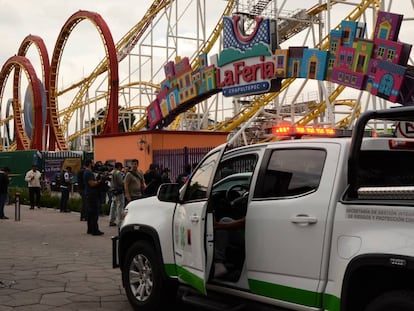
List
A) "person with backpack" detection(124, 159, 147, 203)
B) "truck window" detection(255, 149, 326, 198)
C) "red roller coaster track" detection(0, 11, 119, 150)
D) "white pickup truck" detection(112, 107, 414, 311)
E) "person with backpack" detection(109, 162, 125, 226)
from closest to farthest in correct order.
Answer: "white pickup truck" detection(112, 107, 414, 311)
"truck window" detection(255, 149, 326, 198)
"person with backpack" detection(124, 159, 147, 203)
"person with backpack" detection(109, 162, 125, 226)
"red roller coaster track" detection(0, 11, 119, 150)

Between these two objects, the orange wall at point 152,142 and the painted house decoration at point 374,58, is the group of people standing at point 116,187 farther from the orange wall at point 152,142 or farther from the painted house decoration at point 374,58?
the orange wall at point 152,142

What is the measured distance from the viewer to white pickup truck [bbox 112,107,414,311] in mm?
3545

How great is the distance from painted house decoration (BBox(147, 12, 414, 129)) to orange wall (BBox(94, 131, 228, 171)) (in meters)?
1.73

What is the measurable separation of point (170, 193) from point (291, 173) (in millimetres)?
1551

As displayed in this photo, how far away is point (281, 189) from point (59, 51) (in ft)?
114

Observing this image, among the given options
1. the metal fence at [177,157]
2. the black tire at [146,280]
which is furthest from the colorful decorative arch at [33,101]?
the black tire at [146,280]

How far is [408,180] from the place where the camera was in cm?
423

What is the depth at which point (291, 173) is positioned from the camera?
14.6ft

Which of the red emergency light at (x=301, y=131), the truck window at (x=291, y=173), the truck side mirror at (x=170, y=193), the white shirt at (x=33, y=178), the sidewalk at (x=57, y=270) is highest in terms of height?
the red emergency light at (x=301, y=131)

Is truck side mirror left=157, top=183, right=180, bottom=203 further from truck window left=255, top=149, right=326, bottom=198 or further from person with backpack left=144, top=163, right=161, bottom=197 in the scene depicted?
person with backpack left=144, top=163, right=161, bottom=197

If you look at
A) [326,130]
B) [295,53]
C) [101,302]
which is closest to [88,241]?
[101,302]

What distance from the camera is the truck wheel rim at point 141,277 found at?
5.79 m

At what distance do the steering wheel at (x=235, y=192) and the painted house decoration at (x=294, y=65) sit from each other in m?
10.5

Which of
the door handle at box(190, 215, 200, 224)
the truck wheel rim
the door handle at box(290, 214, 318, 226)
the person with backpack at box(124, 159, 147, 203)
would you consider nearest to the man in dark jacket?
the person with backpack at box(124, 159, 147, 203)
